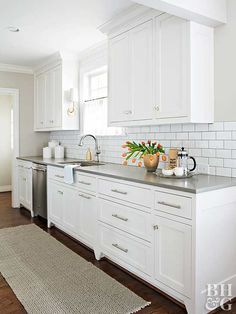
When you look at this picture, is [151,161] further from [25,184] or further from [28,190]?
[25,184]

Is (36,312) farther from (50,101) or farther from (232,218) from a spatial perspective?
(50,101)

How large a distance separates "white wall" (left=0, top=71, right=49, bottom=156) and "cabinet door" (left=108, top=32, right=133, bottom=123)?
2709 millimetres

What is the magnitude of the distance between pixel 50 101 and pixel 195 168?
10.0ft

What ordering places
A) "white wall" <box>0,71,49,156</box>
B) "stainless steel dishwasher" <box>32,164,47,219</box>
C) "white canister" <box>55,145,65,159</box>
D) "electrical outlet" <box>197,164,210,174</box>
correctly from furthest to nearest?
1. "white wall" <box>0,71,49,156</box>
2. "white canister" <box>55,145,65,159</box>
3. "stainless steel dishwasher" <box>32,164,47,219</box>
4. "electrical outlet" <box>197,164,210,174</box>

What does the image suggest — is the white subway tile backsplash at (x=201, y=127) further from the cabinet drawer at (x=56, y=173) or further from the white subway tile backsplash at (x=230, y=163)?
the cabinet drawer at (x=56, y=173)

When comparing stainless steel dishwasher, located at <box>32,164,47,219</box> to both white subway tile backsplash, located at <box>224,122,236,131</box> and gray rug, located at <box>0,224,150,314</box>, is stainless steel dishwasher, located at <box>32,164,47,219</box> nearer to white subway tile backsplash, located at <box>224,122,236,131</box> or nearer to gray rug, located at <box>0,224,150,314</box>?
gray rug, located at <box>0,224,150,314</box>

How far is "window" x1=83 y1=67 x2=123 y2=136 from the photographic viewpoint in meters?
4.22

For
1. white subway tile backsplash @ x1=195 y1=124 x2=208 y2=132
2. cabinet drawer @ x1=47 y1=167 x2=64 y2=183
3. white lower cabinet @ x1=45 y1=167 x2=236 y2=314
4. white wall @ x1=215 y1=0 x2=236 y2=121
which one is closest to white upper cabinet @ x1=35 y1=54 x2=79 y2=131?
cabinet drawer @ x1=47 y1=167 x2=64 y2=183

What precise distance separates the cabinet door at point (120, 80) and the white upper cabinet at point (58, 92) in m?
1.42

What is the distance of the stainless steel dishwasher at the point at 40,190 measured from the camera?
4.32 m

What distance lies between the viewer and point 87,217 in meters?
3.22

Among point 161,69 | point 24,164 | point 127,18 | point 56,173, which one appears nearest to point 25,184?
point 24,164

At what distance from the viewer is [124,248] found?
8.78 ft

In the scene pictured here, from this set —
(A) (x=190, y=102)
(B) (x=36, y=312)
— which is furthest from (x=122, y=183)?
(B) (x=36, y=312)
